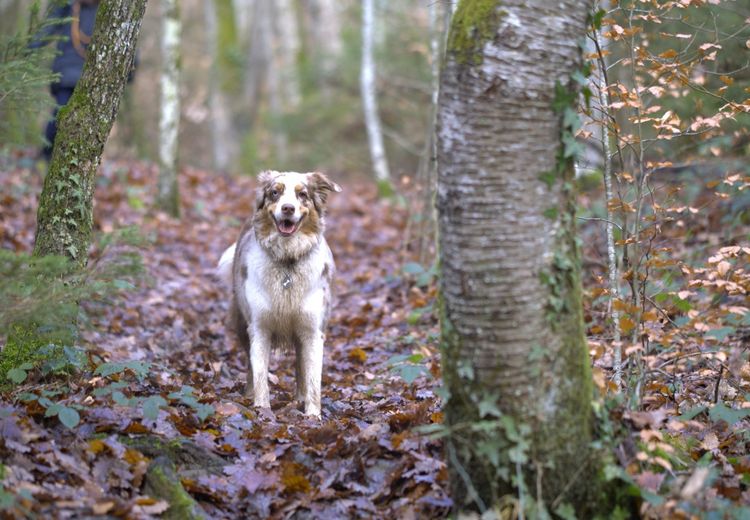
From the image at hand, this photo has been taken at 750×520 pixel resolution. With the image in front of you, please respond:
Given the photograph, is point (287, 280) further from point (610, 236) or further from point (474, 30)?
point (474, 30)

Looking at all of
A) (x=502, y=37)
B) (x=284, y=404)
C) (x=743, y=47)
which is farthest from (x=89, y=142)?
(x=743, y=47)

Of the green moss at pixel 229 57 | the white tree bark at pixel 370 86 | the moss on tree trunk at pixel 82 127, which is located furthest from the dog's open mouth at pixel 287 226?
the green moss at pixel 229 57

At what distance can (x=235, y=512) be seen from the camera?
405 cm

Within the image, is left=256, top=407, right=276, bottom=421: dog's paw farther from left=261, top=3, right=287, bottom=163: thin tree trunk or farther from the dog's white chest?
left=261, top=3, right=287, bottom=163: thin tree trunk

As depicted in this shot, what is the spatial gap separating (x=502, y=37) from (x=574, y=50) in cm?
36

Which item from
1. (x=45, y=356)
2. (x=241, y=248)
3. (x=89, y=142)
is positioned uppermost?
(x=89, y=142)

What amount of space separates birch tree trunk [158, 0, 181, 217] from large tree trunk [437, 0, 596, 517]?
911 centimetres

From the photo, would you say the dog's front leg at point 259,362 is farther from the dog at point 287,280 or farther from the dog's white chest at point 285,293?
the dog's white chest at point 285,293

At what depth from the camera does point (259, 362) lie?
5922 millimetres

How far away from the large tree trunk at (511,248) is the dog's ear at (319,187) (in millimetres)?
2658

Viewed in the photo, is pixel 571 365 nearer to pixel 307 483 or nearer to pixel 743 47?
pixel 307 483

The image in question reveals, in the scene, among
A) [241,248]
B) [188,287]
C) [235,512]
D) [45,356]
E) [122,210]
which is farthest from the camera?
[122,210]

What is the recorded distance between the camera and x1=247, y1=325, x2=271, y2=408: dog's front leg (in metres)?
5.80

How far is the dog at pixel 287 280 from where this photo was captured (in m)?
5.91
